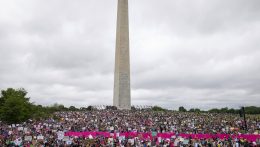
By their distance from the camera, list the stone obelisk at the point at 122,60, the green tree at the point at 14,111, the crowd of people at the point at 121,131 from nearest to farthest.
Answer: the crowd of people at the point at 121,131 < the green tree at the point at 14,111 < the stone obelisk at the point at 122,60

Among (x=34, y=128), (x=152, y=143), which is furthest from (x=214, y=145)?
(x=34, y=128)

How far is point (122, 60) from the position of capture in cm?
6775

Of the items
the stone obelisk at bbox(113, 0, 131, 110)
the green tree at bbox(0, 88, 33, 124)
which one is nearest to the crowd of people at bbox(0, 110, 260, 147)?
the stone obelisk at bbox(113, 0, 131, 110)

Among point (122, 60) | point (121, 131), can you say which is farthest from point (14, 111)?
point (121, 131)

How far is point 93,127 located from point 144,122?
26.0 feet

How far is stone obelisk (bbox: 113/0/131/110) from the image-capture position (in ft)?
220

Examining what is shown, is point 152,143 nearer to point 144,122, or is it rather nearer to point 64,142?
point 64,142

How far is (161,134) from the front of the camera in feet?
121

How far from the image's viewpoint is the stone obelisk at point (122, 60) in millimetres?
67188

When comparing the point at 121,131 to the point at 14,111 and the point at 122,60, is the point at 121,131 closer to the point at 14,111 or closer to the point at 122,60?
the point at 122,60

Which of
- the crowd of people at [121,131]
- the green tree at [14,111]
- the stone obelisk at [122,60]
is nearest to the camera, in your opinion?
the crowd of people at [121,131]

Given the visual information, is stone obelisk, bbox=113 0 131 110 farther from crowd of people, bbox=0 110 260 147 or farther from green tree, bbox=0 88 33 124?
green tree, bbox=0 88 33 124

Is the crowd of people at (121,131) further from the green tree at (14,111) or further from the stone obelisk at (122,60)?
the green tree at (14,111)

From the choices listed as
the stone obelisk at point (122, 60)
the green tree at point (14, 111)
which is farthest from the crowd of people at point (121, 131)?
the green tree at point (14, 111)
